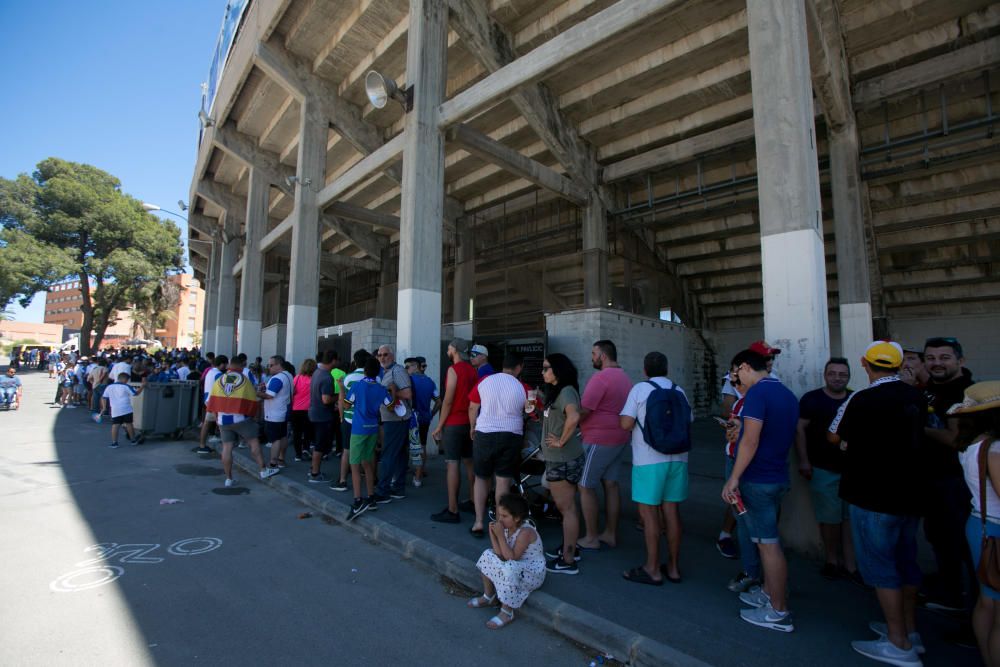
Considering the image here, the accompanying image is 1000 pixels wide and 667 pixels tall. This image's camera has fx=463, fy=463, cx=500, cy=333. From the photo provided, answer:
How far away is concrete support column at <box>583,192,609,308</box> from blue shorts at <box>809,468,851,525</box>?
726 centimetres

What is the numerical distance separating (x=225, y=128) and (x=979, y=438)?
18804mm

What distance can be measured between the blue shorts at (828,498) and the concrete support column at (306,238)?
37.2ft

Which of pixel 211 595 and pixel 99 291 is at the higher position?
pixel 99 291

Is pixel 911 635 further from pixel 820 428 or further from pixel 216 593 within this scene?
pixel 216 593

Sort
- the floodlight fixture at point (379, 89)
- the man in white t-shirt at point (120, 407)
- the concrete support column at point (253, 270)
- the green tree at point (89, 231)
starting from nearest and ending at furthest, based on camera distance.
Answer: the floodlight fixture at point (379, 89)
the man in white t-shirt at point (120, 407)
the concrete support column at point (253, 270)
the green tree at point (89, 231)

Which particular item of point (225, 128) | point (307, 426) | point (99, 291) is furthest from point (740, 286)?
point (99, 291)

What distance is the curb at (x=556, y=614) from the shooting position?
8.63 ft

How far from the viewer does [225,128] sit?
15.3 metres

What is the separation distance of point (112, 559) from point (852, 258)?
41.5 ft

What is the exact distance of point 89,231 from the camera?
99.3 feet

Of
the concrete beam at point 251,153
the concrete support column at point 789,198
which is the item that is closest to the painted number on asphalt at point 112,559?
the concrete support column at point 789,198

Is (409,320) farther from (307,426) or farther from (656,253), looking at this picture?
(656,253)

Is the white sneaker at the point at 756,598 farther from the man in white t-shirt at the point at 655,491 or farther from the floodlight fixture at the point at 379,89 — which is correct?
the floodlight fixture at the point at 379,89

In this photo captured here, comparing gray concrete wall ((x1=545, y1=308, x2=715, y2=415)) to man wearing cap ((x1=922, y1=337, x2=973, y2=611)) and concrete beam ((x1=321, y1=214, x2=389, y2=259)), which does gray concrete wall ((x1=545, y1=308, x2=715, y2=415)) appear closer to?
man wearing cap ((x1=922, y1=337, x2=973, y2=611))
